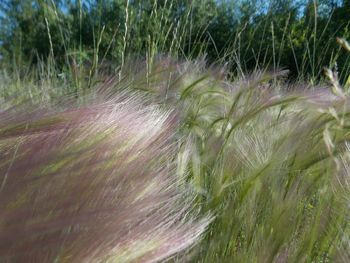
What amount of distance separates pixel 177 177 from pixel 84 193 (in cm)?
20

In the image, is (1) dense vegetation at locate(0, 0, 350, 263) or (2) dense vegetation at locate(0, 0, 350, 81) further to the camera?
(2) dense vegetation at locate(0, 0, 350, 81)

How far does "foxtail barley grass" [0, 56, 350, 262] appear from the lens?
409 mm

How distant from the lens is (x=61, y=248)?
39 centimetres

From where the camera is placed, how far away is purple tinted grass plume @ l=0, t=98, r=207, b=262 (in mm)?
394

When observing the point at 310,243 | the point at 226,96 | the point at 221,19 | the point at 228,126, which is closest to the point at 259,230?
the point at 310,243

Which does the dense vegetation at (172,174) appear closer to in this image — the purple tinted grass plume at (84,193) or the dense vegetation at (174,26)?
the purple tinted grass plume at (84,193)

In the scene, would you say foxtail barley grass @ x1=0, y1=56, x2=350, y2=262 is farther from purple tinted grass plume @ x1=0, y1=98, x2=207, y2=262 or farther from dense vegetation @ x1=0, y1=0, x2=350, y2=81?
dense vegetation @ x1=0, y1=0, x2=350, y2=81

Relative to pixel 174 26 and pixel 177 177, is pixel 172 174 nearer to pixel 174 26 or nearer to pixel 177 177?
pixel 177 177

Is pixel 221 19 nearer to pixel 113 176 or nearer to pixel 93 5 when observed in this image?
pixel 93 5

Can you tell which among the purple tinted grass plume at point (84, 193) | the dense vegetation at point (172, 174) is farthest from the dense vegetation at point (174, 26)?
the purple tinted grass plume at point (84, 193)

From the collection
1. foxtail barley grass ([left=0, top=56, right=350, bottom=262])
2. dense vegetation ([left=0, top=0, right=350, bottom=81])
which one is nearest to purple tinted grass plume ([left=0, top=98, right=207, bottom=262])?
foxtail barley grass ([left=0, top=56, right=350, bottom=262])

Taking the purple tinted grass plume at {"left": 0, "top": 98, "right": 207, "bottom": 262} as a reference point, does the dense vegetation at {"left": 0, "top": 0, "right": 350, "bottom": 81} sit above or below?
below

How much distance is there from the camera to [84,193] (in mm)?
419

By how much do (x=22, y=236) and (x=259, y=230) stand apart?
435 mm
